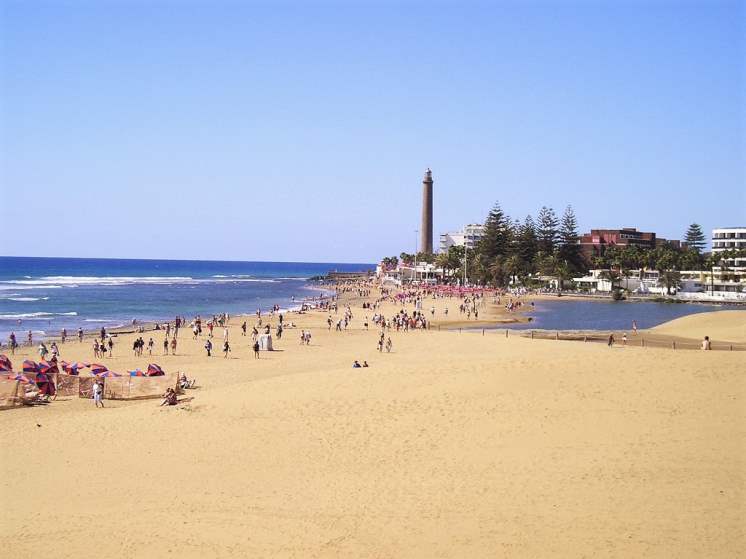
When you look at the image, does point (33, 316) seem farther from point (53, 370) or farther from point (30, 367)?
point (53, 370)

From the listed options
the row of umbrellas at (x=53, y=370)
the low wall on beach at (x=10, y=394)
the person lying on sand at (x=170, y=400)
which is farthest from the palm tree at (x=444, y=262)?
the person lying on sand at (x=170, y=400)

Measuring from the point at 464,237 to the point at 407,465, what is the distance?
127m

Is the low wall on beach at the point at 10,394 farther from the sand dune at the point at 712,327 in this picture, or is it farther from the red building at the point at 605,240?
the red building at the point at 605,240

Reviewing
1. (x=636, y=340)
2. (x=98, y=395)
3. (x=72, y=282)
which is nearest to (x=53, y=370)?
(x=98, y=395)

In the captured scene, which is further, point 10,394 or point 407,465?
point 10,394

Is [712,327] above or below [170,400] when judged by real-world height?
above

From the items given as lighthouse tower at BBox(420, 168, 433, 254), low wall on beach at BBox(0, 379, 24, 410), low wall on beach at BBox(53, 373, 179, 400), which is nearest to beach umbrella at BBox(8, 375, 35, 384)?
low wall on beach at BBox(0, 379, 24, 410)

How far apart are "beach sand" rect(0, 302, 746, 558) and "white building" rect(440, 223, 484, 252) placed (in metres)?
111

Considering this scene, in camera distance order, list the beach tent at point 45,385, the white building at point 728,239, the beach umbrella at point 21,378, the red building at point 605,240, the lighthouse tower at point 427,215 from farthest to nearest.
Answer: the lighthouse tower at point 427,215
the red building at point 605,240
the white building at point 728,239
the beach tent at point 45,385
the beach umbrella at point 21,378

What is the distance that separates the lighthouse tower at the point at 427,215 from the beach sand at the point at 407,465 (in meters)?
110

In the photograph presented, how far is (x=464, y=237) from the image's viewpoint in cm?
13825

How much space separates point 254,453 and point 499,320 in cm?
3866

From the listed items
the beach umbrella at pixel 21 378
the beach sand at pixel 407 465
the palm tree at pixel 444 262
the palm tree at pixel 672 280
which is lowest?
the beach sand at pixel 407 465

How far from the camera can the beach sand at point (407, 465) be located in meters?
10.2
